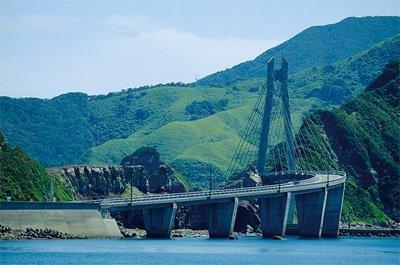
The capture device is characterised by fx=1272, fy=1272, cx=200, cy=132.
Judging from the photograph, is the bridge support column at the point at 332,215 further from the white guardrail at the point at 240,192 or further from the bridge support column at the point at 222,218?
the bridge support column at the point at 222,218

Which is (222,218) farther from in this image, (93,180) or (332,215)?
(93,180)

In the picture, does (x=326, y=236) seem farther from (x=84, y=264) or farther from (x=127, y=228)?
(x=84, y=264)

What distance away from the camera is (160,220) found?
5969 inches

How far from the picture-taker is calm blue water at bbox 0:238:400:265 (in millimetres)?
108088

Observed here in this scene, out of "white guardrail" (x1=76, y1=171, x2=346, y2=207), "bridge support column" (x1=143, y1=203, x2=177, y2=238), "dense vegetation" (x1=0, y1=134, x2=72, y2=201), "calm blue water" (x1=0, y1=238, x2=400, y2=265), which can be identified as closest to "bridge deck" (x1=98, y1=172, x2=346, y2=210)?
"white guardrail" (x1=76, y1=171, x2=346, y2=207)

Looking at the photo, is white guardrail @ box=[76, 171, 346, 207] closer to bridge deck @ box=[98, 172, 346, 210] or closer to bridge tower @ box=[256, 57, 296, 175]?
bridge deck @ box=[98, 172, 346, 210]

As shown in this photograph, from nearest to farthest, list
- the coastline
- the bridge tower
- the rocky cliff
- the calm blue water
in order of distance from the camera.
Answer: the calm blue water, the coastline, the rocky cliff, the bridge tower

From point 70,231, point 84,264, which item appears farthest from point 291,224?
point 84,264

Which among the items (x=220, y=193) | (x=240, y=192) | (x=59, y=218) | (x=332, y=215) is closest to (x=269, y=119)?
(x=332, y=215)

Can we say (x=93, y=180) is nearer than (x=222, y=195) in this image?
No

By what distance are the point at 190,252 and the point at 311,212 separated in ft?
163

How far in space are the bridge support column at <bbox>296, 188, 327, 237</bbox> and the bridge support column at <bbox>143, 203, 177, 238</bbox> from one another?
87.9 feet

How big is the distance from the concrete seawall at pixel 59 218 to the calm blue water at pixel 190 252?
2529 millimetres

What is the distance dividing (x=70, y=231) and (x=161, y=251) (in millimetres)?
15591
